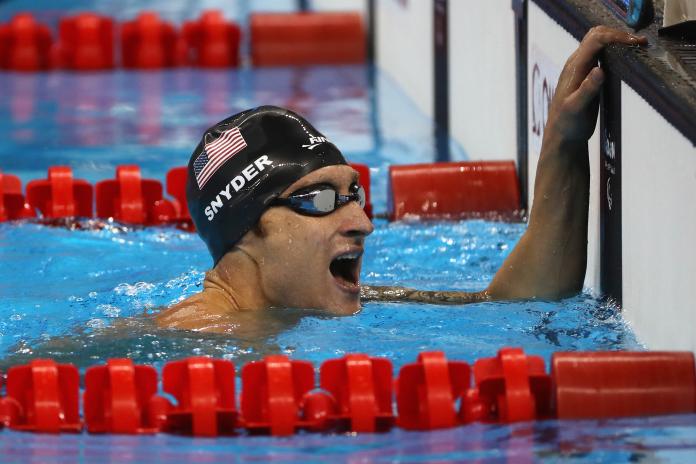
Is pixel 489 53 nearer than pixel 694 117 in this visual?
No

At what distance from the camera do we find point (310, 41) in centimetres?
1010

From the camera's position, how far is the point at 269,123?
3.50 metres

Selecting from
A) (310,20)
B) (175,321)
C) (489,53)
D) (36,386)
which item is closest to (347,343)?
(175,321)

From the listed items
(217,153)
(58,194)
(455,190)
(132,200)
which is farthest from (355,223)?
(58,194)

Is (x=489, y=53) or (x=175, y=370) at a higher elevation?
(x=489, y=53)

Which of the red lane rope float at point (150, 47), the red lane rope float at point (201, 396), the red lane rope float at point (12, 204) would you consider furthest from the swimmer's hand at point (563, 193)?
the red lane rope float at point (150, 47)

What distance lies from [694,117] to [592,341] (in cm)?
86

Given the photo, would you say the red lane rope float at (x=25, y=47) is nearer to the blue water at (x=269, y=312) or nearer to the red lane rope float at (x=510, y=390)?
the blue water at (x=269, y=312)

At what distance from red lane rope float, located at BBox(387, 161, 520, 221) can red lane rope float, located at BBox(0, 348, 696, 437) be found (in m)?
2.28

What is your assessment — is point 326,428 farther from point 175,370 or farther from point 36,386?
point 36,386

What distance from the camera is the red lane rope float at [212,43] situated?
32.8 ft

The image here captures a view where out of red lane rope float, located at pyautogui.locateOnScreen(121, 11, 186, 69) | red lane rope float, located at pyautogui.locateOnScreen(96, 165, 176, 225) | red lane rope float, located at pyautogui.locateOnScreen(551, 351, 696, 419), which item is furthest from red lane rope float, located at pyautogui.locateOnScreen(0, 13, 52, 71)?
red lane rope float, located at pyautogui.locateOnScreen(551, 351, 696, 419)

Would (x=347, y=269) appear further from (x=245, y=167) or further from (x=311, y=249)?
(x=245, y=167)

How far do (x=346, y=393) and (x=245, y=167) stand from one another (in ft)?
2.52
